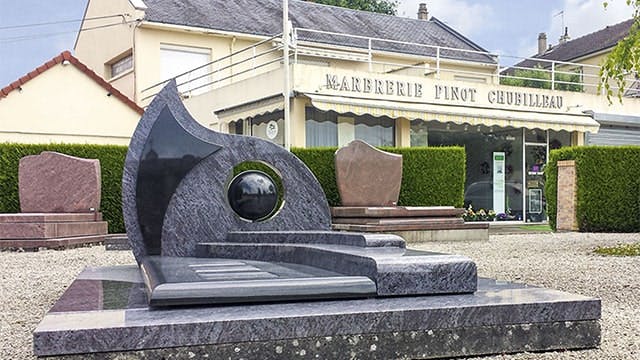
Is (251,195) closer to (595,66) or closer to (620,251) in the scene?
(620,251)

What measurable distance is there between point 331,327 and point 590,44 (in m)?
35.6

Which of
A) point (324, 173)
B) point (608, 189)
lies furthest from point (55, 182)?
point (608, 189)

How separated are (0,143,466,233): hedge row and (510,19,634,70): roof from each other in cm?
1962

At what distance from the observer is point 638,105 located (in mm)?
23312

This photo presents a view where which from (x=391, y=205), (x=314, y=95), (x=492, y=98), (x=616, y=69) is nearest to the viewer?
(x=616, y=69)

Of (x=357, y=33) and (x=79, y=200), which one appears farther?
(x=357, y=33)

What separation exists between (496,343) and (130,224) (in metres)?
3.70

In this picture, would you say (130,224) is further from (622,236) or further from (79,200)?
(622,236)

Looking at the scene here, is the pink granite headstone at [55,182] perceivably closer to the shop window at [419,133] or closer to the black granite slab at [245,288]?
the black granite slab at [245,288]

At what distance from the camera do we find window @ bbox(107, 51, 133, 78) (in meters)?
23.7

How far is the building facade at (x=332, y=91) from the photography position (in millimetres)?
17688

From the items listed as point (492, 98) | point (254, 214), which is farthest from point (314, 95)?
point (254, 214)

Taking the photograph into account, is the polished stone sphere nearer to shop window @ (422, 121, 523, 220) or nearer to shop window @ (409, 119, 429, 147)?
shop window @ (409, 119, 429, 147)

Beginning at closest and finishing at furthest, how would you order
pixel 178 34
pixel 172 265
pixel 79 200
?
pixel 172 265
pixel 79 200
pixel 178 34
